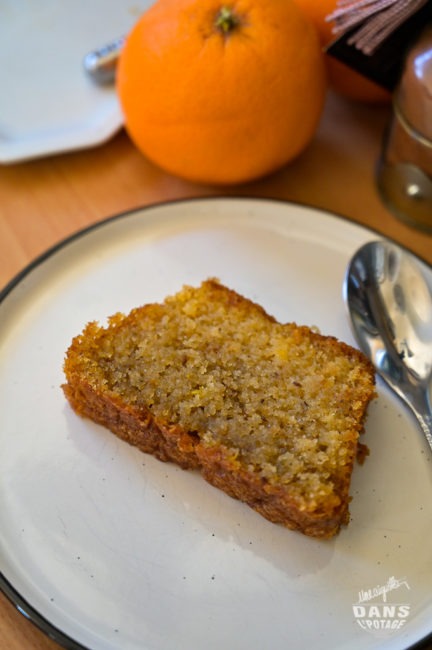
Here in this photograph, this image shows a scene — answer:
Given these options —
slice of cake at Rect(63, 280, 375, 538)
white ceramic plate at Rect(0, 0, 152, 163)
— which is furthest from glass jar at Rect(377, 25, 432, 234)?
white ceramic plate at Rect(0, 0, 152, 163)

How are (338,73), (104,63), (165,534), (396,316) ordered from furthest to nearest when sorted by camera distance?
(104,63) < (338,73) < (396,316) < (165,534)

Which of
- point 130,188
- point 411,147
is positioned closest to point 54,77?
point 130,188

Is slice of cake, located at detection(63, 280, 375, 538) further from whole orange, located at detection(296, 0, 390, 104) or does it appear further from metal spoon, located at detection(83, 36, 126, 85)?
metal spoon, located at detection(83, 36, 126, 85)

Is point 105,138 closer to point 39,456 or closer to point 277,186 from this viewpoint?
point 277,186

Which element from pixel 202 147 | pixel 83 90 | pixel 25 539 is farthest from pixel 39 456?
pixel 83 90

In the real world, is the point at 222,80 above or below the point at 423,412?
above

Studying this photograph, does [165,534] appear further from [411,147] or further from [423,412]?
[411,147]

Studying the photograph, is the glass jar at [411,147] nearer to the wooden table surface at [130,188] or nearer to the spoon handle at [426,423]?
the wooden table surface at [130,188]
